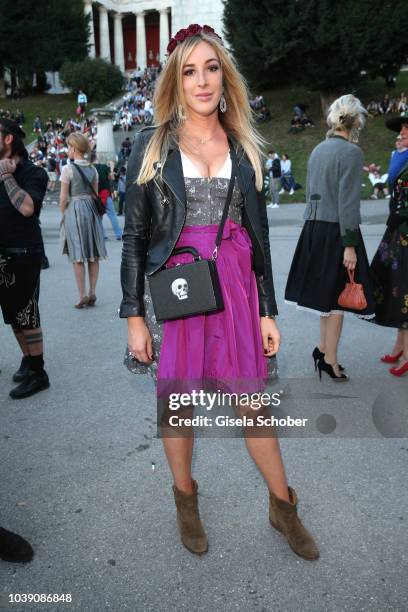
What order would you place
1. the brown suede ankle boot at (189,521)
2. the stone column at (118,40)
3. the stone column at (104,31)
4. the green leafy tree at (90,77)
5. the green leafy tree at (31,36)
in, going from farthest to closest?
1. the stone column at (118,40)
2. the stone column at (104,31)
3. the green leafy tree at (31,36)
4. the green leafy tree at (90,77)
5. the brown suede ankle boot at (189,521)

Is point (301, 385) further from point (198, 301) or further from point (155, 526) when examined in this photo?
point (198, 301)

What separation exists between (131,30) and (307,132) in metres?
57.2

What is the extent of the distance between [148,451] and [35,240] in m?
1.80

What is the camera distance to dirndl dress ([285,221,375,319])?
405cm

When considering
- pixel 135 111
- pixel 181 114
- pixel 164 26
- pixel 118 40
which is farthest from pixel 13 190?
pixel 118 40

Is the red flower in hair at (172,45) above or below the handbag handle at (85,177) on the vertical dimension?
above

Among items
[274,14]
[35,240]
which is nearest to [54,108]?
[274,14]

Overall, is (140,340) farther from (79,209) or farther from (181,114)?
(79,209)

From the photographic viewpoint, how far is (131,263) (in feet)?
7.42

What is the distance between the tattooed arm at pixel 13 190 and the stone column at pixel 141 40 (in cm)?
7934

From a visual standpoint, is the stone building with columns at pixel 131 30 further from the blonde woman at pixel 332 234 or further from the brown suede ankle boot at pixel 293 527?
the brown suede ankle boot at pixel 293 527

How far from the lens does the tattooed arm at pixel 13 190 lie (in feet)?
12.3

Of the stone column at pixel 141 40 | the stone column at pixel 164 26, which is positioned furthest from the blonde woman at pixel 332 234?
the stone column at pixel 141 40

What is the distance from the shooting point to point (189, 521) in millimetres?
2484
